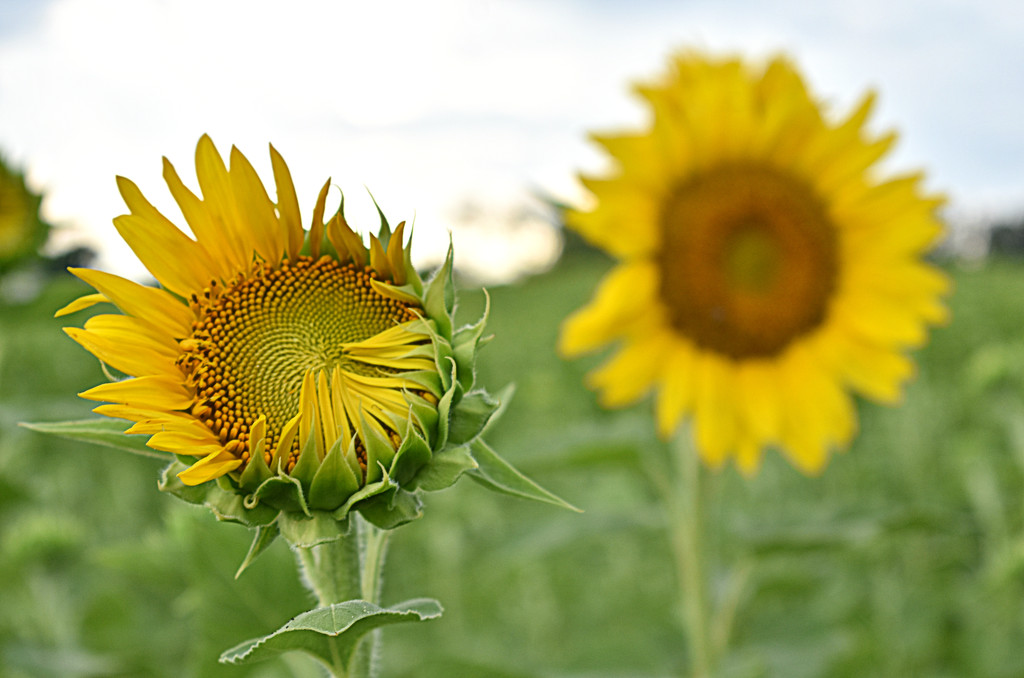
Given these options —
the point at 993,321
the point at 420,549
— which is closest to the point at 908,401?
the point at 420,549

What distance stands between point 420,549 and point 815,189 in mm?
1877

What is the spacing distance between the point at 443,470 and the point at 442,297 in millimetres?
121

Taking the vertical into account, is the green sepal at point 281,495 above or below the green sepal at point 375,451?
below

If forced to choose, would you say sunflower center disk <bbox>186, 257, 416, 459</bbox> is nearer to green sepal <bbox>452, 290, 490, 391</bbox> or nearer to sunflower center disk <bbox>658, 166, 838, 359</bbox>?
green sepal <bbox>452, 290, 490, 391</bbox>

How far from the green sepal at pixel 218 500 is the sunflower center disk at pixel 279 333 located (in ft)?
0.12

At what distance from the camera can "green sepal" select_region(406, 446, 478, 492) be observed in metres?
0.59

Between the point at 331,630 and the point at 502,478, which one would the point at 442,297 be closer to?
the point at 502,478


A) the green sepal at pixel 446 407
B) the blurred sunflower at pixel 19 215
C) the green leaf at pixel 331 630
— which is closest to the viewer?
the green leaf at pixel 331 630

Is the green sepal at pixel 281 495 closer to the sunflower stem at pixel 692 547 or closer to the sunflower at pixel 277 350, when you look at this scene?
the sunflower at pixel 277 350

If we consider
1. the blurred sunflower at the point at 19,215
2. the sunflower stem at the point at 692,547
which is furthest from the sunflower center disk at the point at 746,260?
the blurred sunflower at the point at 19,215

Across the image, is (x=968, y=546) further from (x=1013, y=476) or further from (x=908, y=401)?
(x=908, y=401)

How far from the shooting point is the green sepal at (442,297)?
614mm

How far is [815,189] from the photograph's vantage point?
5.39ft

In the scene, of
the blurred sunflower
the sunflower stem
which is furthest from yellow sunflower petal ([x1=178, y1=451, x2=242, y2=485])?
the blurred sunflower
